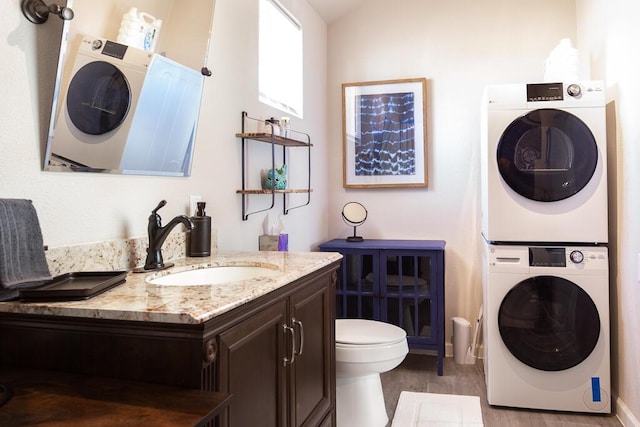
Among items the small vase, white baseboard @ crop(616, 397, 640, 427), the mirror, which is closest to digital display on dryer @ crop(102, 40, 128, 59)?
the mirror

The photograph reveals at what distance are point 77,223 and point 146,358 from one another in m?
0.60

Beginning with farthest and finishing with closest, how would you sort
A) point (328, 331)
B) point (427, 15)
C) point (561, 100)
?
point (427, 15)
point (561, 100)
point (328, 331)

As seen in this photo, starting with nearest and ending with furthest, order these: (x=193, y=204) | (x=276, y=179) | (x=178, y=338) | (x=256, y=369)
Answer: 1. (x=178, y=338)
2. (x=256, y=369)
3. (x=193, y=204)
4. (x=276, y=179)

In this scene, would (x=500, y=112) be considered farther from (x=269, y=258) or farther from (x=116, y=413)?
(x=116, y=413)

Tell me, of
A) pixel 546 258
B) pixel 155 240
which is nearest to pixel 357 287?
pixel 546 258

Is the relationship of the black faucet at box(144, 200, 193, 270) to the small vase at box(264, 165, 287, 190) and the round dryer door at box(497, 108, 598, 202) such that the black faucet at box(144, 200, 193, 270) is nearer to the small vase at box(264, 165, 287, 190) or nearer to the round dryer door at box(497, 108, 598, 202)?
the small vase at box(264, 165, 287, 190)

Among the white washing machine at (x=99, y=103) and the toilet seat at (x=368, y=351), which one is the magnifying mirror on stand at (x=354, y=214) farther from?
the white washing machine at (x=99, y=103)

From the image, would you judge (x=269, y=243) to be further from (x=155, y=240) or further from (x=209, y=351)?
(x=209, y=351)

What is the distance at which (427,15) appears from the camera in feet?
11.8

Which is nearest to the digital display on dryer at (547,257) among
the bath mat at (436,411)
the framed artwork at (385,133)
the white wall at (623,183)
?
the white wall at (623,183)

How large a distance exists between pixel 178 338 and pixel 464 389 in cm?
244

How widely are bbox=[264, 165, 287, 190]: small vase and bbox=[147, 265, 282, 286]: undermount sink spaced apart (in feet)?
2.41

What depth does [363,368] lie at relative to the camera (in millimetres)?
2225

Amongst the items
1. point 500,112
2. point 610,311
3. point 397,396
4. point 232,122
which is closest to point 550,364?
point 610,311
